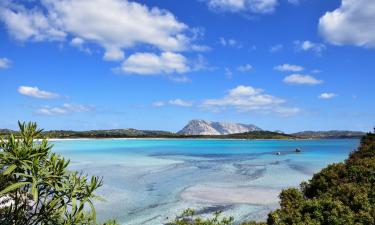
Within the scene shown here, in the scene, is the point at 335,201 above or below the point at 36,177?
below

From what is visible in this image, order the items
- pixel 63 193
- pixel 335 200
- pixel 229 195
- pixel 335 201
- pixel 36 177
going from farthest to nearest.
→ pixel 229 195
pixel 335 200
pixel 335 201
pixel 63 193
pixel 36 177

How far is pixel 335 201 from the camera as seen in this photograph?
11992mm

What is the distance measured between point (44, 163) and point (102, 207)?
1612cm

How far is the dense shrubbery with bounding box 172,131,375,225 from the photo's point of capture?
11.3 meters

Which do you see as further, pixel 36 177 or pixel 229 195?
pixel 229 195

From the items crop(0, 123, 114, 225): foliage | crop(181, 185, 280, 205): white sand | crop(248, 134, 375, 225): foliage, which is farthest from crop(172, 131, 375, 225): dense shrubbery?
crop(181, 185, 280, 205): white sand

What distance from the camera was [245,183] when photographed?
36156 mm

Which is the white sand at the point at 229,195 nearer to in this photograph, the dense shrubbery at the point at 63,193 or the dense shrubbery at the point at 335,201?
the dense shrubbery at the point at 335,201

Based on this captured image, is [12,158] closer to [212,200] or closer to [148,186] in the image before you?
[212,200]

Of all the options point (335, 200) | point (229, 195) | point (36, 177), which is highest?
point (36, 177)

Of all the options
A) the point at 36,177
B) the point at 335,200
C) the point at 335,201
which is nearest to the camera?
the point at 36,177

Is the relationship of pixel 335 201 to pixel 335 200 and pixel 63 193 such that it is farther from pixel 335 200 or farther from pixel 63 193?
pixel 63 193

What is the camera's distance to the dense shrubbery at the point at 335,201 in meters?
11.3

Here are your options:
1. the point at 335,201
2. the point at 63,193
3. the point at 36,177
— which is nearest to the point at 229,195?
the point at 335,201
